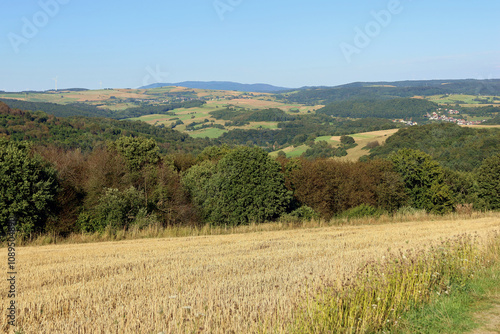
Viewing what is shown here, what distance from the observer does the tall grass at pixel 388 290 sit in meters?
5.83

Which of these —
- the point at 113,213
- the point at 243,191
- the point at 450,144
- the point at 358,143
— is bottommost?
the point at 358,143

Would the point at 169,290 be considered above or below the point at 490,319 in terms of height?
above

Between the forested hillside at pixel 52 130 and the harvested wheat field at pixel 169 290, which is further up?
the harvested wheat field at pixel 169 290

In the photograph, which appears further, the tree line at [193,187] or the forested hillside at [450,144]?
the forested hillside at [450,144]

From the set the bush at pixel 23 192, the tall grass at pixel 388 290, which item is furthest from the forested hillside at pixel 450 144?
the tall grass at pixel 388 290

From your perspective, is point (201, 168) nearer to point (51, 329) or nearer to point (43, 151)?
point (43, 151)

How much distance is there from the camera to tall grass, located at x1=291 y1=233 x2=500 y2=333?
583 centimetres

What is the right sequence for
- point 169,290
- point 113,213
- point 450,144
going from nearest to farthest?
point 169,290 < point 113,213 < point 450,144

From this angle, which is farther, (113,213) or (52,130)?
(52,130)

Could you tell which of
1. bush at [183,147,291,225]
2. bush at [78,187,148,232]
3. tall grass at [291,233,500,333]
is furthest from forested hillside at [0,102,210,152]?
tall grass at [291,233,500,333]

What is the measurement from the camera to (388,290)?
7094mm

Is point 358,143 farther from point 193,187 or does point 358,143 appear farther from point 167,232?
point 167,232

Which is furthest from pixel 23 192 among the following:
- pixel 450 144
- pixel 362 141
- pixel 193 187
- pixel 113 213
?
pixel 362 141

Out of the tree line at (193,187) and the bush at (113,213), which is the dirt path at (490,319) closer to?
the tree line at (193,187)
